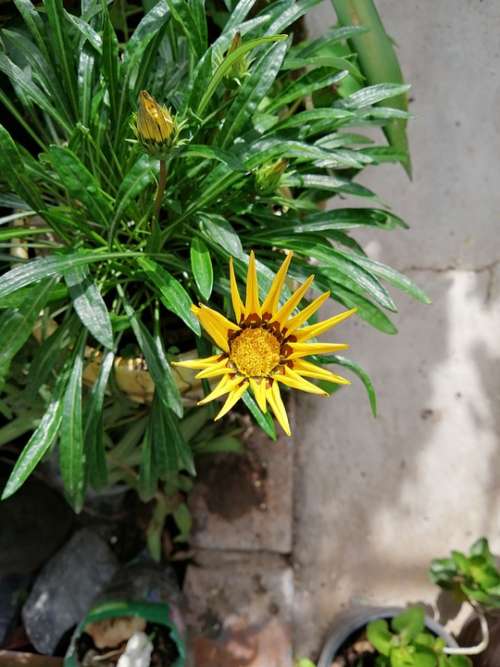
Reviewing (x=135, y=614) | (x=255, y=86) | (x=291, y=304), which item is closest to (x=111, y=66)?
(x=255, y=86)

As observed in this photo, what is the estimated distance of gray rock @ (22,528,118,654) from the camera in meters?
1.39

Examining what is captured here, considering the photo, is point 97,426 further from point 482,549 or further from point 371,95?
point 482,549

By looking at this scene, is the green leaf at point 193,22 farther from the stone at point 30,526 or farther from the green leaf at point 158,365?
the stone at point 30,526

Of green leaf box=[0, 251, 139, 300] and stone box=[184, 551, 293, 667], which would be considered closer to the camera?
green leaf box=[0, 251, 139, 300]

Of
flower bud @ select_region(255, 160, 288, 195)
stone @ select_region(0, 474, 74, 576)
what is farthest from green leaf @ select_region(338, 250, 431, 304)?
stone @ select_region(0, 474, 74, 576)

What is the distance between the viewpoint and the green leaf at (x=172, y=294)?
0.82m

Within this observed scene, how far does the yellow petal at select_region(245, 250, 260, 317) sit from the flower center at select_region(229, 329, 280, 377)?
28 millimetres

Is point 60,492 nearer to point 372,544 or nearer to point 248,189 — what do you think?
point 372,544

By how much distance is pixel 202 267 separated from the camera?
857mm

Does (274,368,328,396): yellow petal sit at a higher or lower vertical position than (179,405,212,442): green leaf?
higher

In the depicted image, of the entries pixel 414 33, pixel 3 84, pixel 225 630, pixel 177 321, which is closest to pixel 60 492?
pixel 225 630

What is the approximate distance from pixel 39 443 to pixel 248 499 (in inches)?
29.0

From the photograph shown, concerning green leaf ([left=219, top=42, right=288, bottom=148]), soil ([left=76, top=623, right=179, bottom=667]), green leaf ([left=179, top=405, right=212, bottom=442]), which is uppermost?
green leaf ([left=219, top=42, right=288, bottom=148])

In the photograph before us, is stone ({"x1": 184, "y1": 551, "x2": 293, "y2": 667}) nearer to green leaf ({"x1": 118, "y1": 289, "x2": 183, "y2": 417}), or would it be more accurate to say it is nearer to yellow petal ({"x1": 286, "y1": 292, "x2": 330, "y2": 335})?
green leaf ({"x1": 118, "y1": 289, "x2": 183, "y2": 417})
